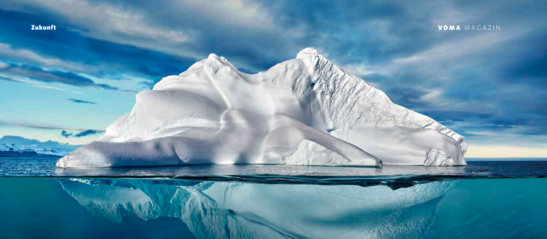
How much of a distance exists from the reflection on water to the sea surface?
0.02 m

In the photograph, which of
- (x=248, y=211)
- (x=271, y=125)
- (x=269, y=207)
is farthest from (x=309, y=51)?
(x=248, y=211)

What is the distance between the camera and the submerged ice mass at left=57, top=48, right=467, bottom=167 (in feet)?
51.3

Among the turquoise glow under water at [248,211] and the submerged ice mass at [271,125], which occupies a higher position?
the submerged ice mass at [271,125]

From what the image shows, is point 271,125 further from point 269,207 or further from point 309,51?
point 269,207

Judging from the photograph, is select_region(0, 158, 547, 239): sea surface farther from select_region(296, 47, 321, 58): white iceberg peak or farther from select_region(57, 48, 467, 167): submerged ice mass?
select_region(296, 47, 321, 58): white iceberg peak

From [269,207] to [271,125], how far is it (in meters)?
12.3

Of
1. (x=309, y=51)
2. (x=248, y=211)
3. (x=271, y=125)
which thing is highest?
(x=309, y=51)

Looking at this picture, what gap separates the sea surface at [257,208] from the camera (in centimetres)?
699

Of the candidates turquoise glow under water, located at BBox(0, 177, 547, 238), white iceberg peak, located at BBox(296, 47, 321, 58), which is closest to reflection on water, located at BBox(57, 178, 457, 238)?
turquoise glow under water, located at BBox(0, 177, 547, 238)

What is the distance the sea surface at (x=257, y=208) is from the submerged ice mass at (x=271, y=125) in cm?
506

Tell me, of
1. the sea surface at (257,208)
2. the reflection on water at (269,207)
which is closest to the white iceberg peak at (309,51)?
the sea surface at (257,208)

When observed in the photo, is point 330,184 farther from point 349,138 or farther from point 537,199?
point 349,138

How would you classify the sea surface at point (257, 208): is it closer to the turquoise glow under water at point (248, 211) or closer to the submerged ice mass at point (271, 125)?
the turquoise glow under water at point (248, 211)

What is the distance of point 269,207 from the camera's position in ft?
23.4
